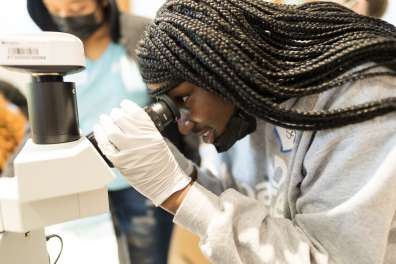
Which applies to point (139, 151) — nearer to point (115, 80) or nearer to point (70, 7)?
point (115, 80)

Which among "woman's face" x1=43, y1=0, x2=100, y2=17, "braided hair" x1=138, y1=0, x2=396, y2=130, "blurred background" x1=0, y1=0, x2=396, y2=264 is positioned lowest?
"blurred background" x1=0, y1=0, x2=396, y2=264

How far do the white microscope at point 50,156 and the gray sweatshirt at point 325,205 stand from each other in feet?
0.69

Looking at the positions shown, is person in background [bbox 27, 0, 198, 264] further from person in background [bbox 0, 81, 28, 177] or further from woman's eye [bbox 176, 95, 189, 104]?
woman's eye [bbox 176, 95, 189, 104]

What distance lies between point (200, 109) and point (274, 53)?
0.21 metres

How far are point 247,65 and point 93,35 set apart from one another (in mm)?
878

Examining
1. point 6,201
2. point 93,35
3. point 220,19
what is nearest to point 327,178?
point 220,19

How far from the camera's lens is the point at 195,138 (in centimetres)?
122

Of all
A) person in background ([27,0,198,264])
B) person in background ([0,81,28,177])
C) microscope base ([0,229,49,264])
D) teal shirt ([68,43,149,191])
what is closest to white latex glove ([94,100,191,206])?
microscope base ([0,229,49,264])

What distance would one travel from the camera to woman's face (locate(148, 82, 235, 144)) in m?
0.68

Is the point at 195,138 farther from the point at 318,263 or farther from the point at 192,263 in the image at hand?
the point at 318,263

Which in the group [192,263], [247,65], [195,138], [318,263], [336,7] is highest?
[336,7]

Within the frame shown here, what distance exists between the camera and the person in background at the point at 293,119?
1.78ft

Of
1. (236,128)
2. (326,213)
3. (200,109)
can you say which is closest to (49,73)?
(200,109)

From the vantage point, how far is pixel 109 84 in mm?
1258
